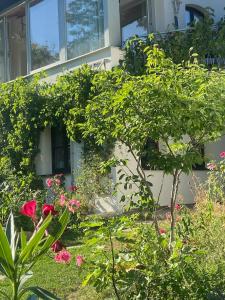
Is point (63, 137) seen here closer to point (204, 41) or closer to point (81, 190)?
point (81, 190)

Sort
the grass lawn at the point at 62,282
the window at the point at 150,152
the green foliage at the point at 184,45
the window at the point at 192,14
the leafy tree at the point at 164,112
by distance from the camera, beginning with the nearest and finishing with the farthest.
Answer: the leafy tree at the point at 164,112
the window at the point at 150,152
the grass lawn at the point at 62,282
the green foliage at the point at 184,45
the window at the point at 192,14

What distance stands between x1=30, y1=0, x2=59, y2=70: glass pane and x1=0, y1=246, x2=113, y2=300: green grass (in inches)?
369

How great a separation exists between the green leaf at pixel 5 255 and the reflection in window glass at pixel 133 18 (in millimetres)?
11826

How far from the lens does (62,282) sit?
679 centimetres

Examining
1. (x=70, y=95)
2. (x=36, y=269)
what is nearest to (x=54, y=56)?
(x=70, y=95)

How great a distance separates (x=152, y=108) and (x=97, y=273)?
1661 mm

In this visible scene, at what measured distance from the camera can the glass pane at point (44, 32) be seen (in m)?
16.1

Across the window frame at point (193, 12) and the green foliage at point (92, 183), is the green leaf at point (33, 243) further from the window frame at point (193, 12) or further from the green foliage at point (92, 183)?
the window frame at point (193, 12)

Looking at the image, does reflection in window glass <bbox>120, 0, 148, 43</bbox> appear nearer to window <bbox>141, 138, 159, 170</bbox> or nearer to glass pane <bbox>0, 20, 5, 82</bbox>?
glass pane <bbox>0, 20, 5, 82</bbox>

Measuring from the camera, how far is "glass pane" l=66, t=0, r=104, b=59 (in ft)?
48.0

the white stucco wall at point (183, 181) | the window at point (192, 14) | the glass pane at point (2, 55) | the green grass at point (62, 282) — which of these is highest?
the window at point (192, 14)

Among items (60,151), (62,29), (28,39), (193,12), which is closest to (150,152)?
(60,151)

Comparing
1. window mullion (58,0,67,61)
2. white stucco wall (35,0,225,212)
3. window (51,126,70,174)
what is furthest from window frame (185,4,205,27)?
window (51,126,70,174)

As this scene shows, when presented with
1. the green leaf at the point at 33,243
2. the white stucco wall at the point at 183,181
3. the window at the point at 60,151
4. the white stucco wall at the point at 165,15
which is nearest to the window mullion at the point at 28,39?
the window at the point at 60,151
